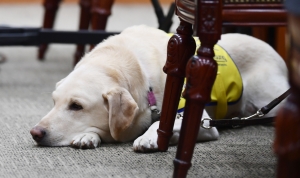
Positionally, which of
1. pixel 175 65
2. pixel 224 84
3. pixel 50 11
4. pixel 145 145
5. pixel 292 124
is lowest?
pixel 50 11

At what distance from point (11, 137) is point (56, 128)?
202 millimetres

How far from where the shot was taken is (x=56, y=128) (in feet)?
4.99

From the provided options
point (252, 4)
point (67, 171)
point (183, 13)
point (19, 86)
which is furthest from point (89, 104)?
point (19, 86)

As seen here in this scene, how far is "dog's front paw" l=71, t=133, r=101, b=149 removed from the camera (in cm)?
152

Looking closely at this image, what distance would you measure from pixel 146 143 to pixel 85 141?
0.18 meters

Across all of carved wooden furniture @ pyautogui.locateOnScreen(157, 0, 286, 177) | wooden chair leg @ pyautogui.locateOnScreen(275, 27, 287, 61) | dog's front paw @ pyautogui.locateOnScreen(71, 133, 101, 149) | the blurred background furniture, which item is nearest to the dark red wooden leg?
carved wooden furniture @ pyautogui.locateOnScreen(157, 0, 286, 177)

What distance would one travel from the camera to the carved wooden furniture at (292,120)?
0.84 meters

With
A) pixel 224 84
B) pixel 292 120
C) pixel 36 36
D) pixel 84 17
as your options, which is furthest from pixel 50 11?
pixel 292 120

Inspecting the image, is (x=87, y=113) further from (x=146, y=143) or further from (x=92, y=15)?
(x=92, y=15)

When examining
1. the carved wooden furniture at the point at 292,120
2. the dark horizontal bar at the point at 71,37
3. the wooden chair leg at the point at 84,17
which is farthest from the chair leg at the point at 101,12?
the carved wooden furniture at the point at 292,120

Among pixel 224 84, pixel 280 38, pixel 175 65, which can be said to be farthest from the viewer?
pixel 280 38

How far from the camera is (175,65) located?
133 cm

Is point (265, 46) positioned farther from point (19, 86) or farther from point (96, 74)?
point (19, 86)

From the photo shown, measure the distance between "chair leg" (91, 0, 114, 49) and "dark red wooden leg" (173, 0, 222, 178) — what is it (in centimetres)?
142
